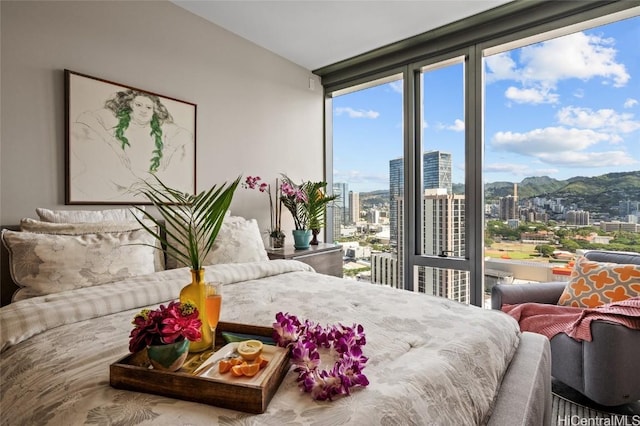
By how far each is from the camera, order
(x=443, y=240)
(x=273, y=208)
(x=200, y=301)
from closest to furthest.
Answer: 1. (x=200, y=301)
2. (x=443, y=240)
3. (x=273, y=208)

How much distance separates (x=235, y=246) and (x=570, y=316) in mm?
2149

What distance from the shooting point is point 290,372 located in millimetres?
925

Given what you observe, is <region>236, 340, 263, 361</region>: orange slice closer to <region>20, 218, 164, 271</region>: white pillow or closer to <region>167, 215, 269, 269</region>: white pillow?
<region>20, 218, 164, 271</region>: white pillow

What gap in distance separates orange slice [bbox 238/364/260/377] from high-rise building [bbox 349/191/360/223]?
3.28 metres

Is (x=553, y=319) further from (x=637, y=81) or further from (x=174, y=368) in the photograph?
(x=174, y=368)

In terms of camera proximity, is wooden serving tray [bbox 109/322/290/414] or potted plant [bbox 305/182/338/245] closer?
wooden serving tray [bbox 109/322/290/414]

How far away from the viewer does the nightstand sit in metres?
3.10

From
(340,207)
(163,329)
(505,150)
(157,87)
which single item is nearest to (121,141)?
(157,87)

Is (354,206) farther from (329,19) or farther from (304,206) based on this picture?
(329,19)

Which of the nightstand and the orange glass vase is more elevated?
the orange glass vase

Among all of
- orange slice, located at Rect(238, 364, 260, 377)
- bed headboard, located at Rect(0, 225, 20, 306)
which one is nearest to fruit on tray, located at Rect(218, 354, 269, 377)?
orange slice, located at Rect(238, 364, 260, 377)

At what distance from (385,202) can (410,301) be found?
2262mm

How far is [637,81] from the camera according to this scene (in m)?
2.47

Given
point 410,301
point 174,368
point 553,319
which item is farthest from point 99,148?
point 553,319
